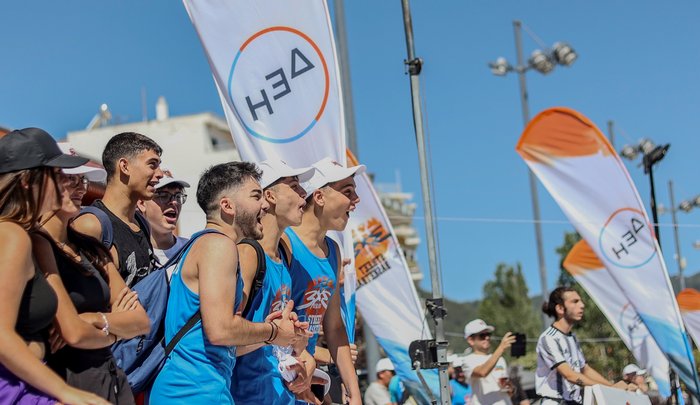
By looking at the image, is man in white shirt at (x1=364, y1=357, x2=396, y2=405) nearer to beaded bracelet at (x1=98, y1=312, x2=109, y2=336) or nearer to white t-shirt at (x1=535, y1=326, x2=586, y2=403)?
white t-shirt at (x1=535, y1=326, x2=586, y2=403)

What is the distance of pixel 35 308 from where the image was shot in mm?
2875

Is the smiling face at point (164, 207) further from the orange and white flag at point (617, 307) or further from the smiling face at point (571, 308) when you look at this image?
the orange and white flag at point (617, 307)

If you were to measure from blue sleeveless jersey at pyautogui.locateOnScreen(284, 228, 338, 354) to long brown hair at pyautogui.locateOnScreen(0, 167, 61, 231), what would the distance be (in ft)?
7.36

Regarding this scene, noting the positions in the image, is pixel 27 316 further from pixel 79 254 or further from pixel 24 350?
pixel 79 254

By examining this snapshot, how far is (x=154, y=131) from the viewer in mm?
47750

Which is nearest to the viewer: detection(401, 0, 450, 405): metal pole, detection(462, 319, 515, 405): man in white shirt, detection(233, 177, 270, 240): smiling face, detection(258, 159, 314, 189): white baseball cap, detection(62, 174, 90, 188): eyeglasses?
detection(62, 174, 90, 188): eyeglasses

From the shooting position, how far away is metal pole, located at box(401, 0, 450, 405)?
6.90 meters

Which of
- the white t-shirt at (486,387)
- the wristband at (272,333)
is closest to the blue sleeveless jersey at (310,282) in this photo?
the wristband at (272,333)

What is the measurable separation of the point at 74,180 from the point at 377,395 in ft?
28.2

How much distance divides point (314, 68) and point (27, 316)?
354 cm

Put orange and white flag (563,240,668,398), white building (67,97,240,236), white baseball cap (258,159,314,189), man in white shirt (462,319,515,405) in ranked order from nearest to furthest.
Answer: white baseball cap (258,159,314,189), man in white shirt (462,319,515,405), orange and white flag (563,240,668,398), white building (67,97,240,236)

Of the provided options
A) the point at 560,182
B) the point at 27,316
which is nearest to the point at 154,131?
the point at 560,182

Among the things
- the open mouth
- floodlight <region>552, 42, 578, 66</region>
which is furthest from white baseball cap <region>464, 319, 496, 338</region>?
floodlight <region>552, 42, 578, 66</region>

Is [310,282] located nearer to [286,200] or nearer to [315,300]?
[315,300]
